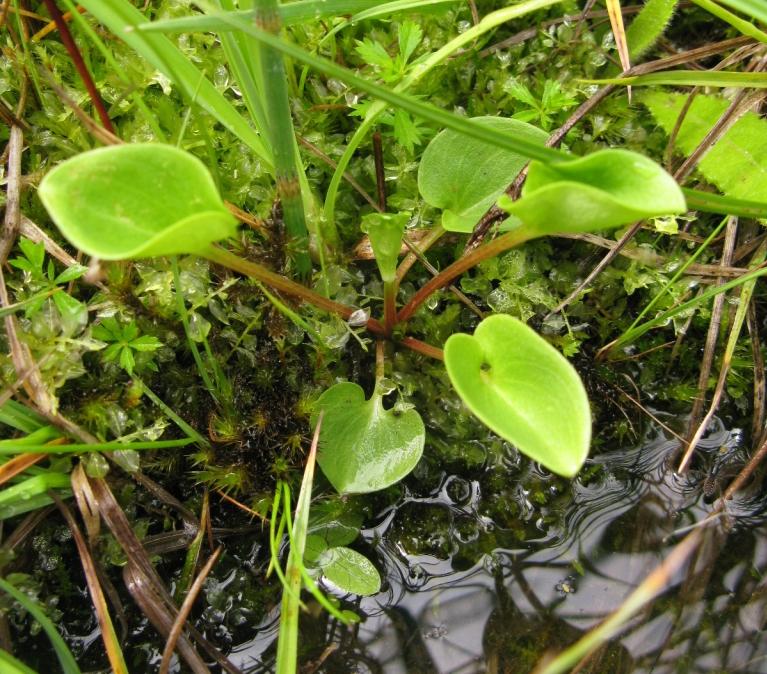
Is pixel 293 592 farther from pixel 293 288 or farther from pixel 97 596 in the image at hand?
pixel 293 288

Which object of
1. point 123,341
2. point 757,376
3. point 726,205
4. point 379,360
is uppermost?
point 726,205

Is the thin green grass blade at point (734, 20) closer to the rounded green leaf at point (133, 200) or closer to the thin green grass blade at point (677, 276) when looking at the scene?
the thin green grass blade at point (677, 276)

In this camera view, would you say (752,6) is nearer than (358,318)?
Yes

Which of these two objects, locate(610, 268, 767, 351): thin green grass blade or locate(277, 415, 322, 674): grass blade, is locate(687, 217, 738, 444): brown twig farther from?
locate(277, 415, 322, 674): grass blade

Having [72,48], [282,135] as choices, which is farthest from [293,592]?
[72,48]

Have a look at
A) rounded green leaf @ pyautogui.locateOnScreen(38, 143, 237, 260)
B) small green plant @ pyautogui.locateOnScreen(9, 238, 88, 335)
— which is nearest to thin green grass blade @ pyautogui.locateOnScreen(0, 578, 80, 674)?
small green plant @ pyautogui.locateOnScreen(9, 238, 88, 335)

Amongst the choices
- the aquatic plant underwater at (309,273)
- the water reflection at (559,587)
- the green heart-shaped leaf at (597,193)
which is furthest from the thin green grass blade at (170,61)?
the water reflection at (559,587)

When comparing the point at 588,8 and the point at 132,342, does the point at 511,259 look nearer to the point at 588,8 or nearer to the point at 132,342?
the point at 588,8
